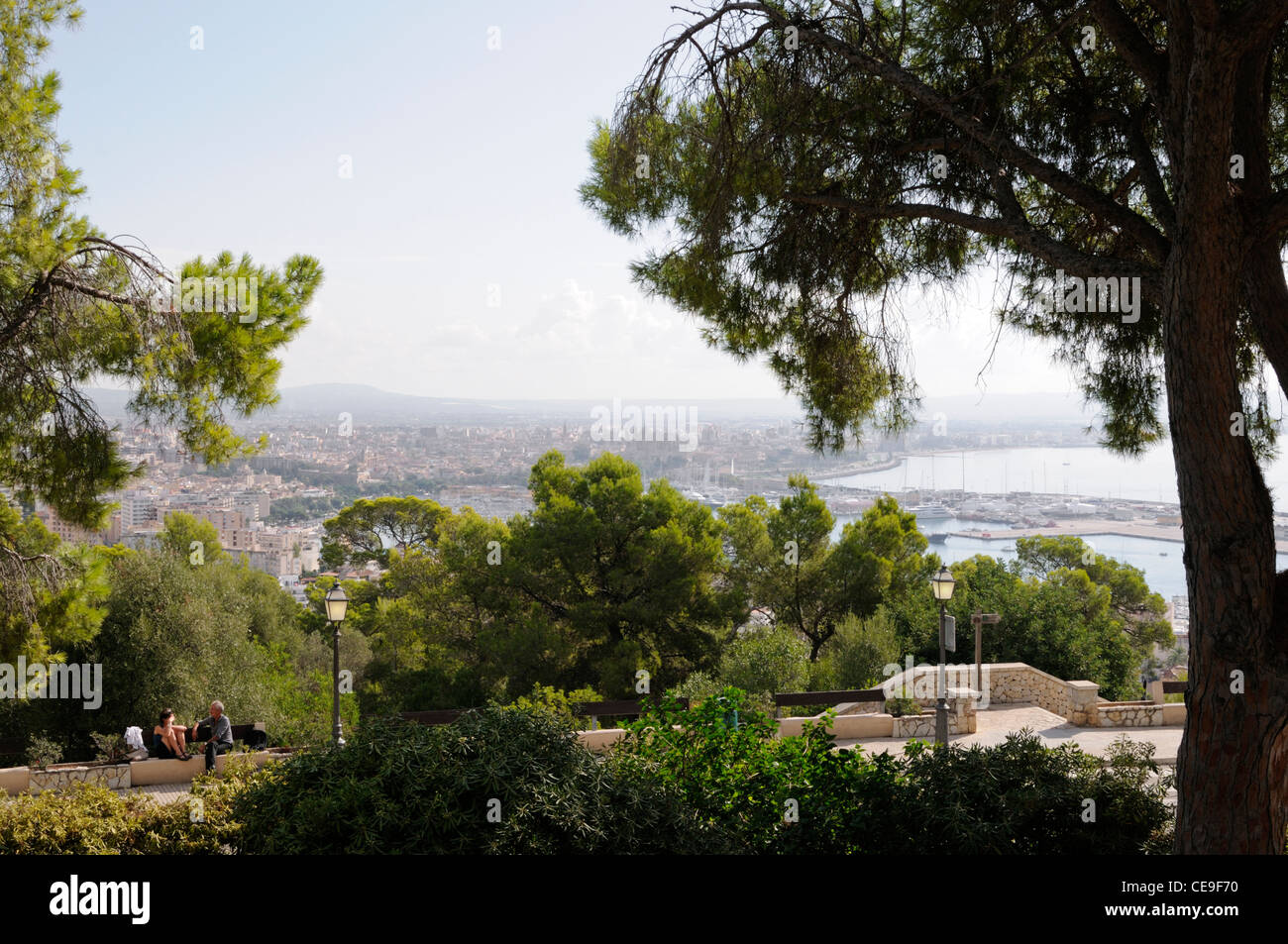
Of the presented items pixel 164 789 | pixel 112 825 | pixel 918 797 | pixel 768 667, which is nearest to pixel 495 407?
pixel 768 667

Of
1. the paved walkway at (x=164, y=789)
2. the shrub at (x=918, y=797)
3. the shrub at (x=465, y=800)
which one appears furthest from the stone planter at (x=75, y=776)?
the shrub at (x=918, y=797)

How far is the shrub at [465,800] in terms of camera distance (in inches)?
152

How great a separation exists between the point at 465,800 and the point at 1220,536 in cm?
350

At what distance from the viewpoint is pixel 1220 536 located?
4113mm

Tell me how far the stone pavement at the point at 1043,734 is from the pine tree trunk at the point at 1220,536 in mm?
6117

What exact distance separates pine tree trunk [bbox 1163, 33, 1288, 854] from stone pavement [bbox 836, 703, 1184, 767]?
6.12 m

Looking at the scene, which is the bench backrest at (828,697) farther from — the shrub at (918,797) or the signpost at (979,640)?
the shrub at (918,797)

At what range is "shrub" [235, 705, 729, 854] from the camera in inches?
152

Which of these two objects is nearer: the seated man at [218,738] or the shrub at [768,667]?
the seated man at [218,738]

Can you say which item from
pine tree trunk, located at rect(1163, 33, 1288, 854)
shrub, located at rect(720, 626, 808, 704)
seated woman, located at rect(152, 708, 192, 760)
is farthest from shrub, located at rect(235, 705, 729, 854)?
shrub, located at rect(720, 626, 808, 704)

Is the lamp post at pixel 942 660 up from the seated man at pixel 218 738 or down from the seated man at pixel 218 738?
up

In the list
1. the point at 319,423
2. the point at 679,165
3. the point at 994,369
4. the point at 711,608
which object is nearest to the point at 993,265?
the point at 994,369

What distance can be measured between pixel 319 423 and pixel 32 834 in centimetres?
5956
